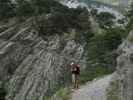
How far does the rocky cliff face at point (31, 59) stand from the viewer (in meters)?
47.0

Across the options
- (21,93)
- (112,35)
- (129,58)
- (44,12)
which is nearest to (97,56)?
(112,35)

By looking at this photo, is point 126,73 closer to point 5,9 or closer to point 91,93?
point 91,93

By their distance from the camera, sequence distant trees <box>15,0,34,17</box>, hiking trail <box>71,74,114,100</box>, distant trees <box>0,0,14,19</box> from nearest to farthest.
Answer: hiking trail <box>71,74,114,100</box> → distant trees <box>15,0,34,17</box> → distant trees <box>0,0,14,19</box>

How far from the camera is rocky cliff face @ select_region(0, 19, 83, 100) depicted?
1849 inches

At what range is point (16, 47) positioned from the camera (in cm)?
5666

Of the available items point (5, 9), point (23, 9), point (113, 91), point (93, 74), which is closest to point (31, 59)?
point (23, 9)

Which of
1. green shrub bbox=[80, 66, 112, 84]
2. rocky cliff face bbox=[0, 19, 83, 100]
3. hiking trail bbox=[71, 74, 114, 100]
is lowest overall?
rocky cliff face bbox=[0, 19, 83, 100]

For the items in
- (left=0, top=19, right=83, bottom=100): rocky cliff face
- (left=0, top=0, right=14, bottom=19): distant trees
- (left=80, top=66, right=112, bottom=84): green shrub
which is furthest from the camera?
(left=0, top=0, right=14, bottom=19): distant trees

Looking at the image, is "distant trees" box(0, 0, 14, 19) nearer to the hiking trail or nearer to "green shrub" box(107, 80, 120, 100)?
the hiking trail

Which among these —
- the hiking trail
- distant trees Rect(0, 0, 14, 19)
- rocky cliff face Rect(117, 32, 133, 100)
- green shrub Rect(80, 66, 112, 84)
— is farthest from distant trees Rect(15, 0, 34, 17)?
rocky cliff face Rect(117, 32, 133, 100)

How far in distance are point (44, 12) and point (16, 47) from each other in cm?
1193

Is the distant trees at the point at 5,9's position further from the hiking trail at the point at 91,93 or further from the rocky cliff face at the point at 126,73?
the rocky cliff face at the point at 126,73

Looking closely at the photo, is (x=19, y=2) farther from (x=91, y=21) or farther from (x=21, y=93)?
(x=21, y=93)

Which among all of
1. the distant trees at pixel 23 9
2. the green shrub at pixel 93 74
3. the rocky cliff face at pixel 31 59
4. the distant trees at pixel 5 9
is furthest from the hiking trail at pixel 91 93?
the distant trees at pixel 5 9
